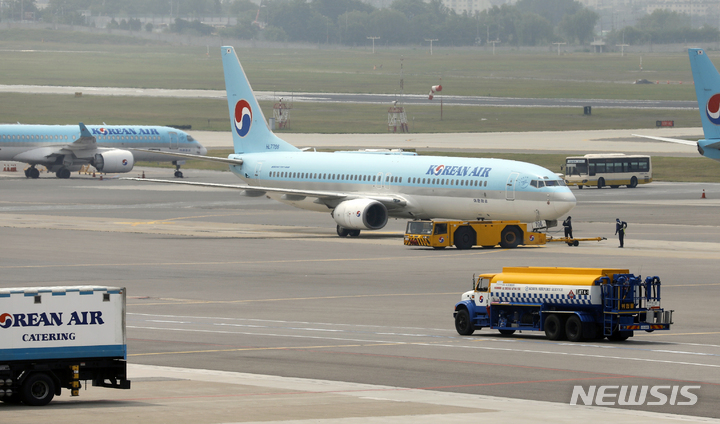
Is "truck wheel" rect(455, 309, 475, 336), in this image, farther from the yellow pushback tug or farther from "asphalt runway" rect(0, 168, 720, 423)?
the yellow pushback tug

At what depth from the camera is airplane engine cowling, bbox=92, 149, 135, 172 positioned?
4262 inches

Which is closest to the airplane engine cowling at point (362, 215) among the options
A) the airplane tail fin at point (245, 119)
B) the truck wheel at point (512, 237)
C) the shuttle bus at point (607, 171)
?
the truck wheel at point (512, 237)

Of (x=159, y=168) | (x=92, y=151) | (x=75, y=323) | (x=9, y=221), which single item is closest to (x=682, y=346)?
(x=75, y=323)

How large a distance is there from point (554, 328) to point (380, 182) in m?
34.4

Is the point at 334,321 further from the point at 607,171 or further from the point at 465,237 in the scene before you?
the point at 607,171

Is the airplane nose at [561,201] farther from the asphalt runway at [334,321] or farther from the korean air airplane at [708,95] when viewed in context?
the korean air airplane at [708,95]

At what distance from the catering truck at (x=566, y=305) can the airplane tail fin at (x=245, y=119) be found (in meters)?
41.9

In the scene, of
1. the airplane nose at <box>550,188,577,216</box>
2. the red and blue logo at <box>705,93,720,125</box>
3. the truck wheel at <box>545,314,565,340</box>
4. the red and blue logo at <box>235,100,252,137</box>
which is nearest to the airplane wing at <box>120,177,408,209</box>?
the red and blue logo at <box>235,100,252,137</box>

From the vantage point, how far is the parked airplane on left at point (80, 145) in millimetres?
108625

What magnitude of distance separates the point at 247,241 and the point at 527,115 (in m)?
128

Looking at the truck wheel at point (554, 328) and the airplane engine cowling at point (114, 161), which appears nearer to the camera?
the truck wheel at point (554, 328)

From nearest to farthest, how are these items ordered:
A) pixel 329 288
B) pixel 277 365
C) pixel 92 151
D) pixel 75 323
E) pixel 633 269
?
pixel 75 323, pixel 277 365, pixel 329 288, pixel 633 269, pixel 92 151

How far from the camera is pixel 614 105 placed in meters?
198

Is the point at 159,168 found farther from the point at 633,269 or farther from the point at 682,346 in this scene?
the point at 682,346
